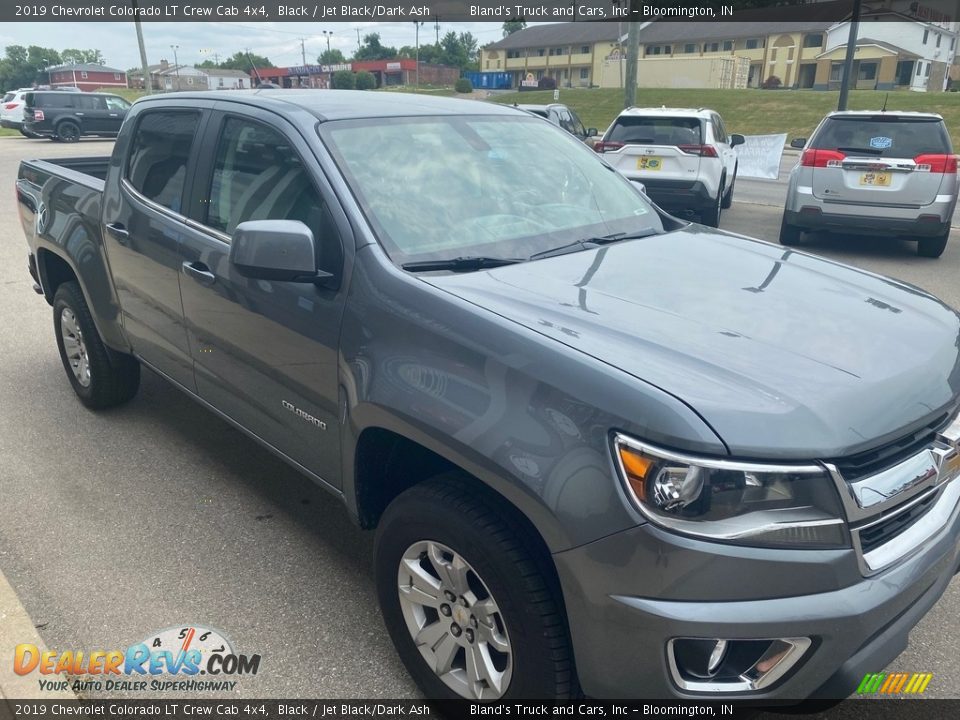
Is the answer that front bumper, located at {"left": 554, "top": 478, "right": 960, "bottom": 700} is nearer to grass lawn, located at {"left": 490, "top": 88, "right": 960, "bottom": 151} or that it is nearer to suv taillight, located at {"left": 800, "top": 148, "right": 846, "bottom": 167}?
suv taillight, located at {"left": 800, "top": 148, "right": 846, "bottom": 167}

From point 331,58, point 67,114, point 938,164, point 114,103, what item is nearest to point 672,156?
point 938,164

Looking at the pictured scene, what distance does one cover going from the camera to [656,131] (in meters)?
11.1

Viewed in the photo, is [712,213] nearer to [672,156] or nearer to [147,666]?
[672,156]

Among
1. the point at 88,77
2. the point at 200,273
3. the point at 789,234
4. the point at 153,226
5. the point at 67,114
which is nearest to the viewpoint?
the point at 200,273

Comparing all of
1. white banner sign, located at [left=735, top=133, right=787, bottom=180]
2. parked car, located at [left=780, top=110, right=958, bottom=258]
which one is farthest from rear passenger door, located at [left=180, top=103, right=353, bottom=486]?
white banner sign, located at [left=735, top=133, right=787, bottom=180]

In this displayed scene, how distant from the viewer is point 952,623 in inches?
113

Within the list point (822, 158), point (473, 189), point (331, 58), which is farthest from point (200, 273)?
point (331, 58)

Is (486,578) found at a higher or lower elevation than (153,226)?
lower

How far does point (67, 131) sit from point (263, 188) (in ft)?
91.2

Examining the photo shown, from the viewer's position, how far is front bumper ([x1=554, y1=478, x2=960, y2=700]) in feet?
5.73

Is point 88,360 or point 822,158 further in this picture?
point 822,158

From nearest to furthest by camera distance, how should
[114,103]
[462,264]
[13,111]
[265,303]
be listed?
[462,264] → [265,303] → [114,103] → [13,111]

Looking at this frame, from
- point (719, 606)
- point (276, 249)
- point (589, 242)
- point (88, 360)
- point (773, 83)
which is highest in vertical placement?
point (276, 249)

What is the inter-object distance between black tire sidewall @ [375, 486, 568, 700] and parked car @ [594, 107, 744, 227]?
918 centimetres
